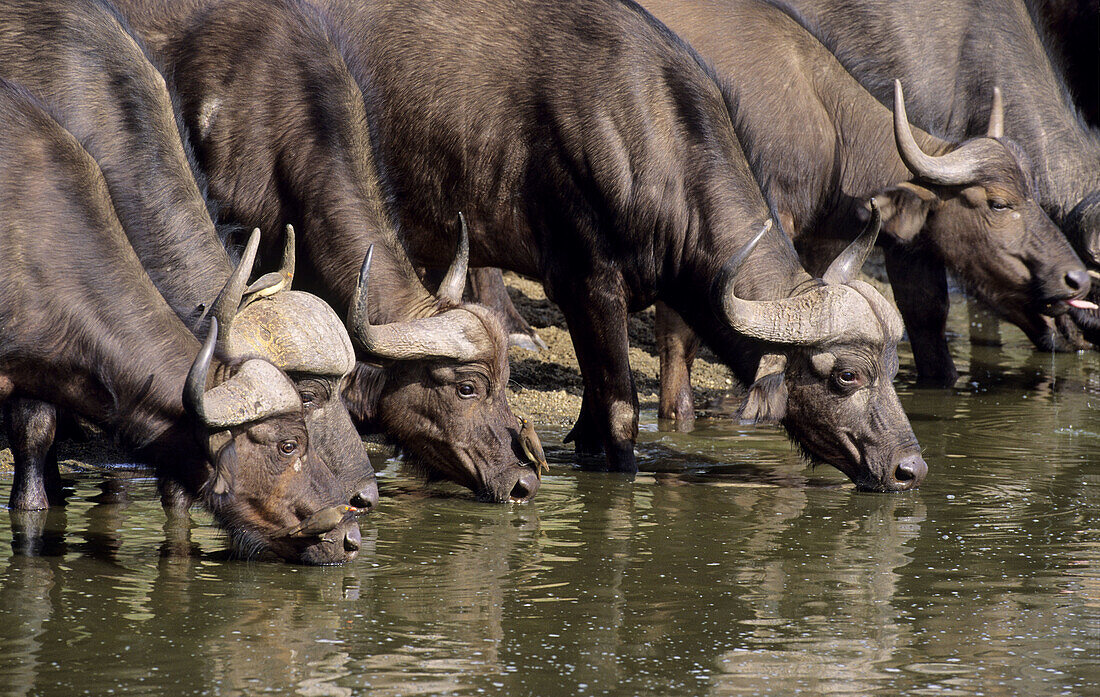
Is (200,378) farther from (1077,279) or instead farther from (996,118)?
(996,118)

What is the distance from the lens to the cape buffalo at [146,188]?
6039mm

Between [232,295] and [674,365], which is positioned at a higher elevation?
[232,295]

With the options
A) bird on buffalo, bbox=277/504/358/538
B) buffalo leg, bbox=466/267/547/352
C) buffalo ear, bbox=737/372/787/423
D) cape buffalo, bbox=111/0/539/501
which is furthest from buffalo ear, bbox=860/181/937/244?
bird on buffalo, bbox=277/504/358/538

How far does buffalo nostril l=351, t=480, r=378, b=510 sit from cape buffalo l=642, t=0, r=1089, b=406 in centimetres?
378

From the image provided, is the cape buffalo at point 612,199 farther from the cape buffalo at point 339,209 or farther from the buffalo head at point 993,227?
the buffalo head at point 993,227

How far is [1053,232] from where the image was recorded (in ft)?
31.7

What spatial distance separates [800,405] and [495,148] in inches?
88.5

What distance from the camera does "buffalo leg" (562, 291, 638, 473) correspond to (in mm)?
8188

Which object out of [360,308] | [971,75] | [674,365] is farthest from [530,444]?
[971,75]

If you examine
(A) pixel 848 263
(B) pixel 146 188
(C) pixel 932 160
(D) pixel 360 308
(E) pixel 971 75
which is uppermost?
(E) pixel 971 75

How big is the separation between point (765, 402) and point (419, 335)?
6.41ft

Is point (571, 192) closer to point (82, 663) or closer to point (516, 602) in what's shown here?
point (516, 602)

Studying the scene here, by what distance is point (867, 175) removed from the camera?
9695 mm

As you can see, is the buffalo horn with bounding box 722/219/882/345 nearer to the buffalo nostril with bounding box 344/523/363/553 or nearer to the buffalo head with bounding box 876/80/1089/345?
the buffalo head with bounding box 876/80/1089/345
